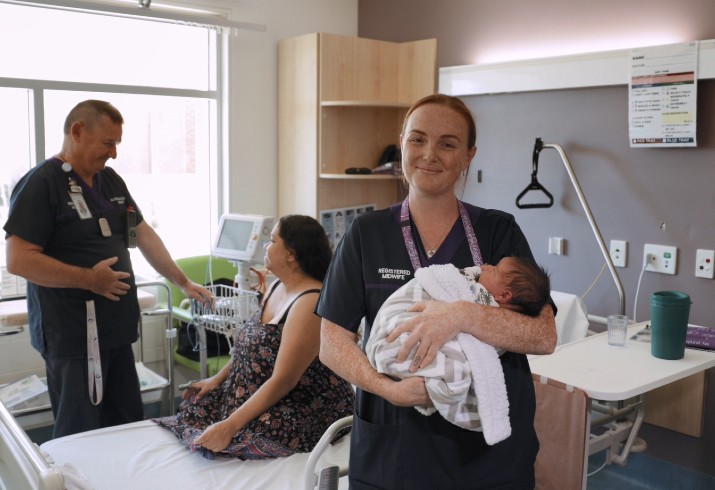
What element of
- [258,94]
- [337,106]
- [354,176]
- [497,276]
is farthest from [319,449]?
→ [258,94]

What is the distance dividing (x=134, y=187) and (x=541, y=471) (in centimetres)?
274

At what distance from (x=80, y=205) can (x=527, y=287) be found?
185 cm

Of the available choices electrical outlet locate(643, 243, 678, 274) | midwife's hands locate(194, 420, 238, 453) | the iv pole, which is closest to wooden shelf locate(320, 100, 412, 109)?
the iv pole

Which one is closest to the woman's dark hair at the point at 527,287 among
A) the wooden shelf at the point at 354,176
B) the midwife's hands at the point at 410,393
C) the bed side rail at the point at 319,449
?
the midwife's hands at the point at 410,393

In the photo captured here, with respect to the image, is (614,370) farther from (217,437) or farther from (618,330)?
(217,437)

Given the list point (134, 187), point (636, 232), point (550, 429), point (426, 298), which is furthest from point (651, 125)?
point (134, 187)

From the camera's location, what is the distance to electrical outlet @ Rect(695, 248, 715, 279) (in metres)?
3.15

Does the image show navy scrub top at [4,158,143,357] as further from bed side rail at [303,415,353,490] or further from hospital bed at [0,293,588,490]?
bed side rail at [303,415,353,490]

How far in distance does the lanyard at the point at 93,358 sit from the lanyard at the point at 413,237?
1.57m

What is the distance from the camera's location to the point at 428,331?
4.36ft

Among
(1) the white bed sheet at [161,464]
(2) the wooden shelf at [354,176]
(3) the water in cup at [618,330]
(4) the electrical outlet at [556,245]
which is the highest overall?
(2) the wooden shelf at [354,176]

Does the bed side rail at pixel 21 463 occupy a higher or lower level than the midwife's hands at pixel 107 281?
lower

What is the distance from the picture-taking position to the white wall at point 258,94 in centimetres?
434

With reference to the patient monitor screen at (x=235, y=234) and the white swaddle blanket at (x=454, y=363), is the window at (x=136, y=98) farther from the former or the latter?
the white swaddle blanket at (x=454, y=363)
